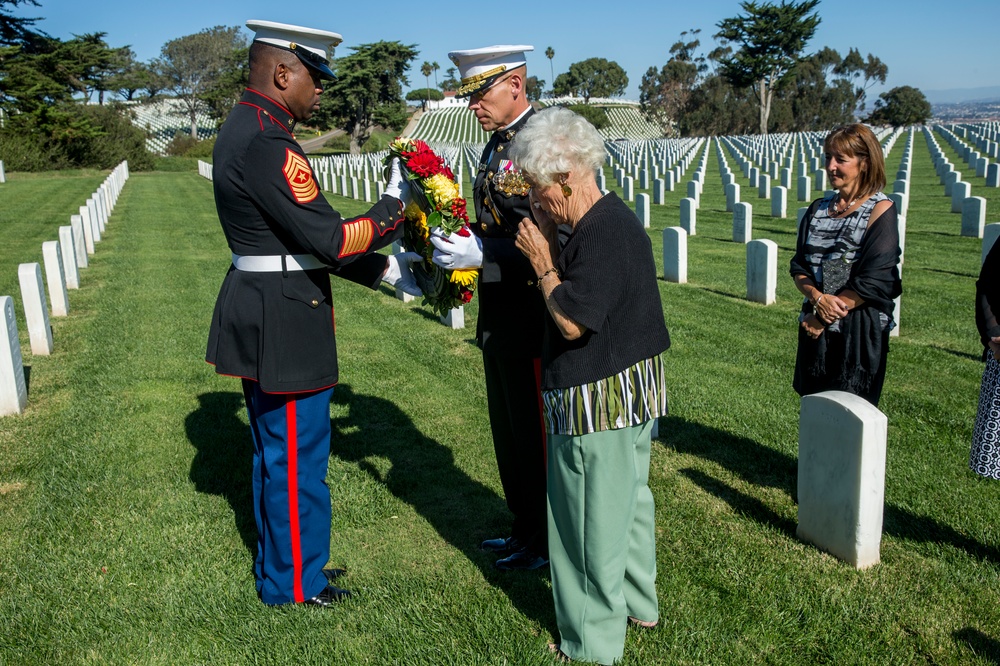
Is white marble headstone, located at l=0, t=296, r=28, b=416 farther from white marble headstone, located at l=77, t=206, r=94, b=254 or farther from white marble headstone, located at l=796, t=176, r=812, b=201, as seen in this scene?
white marble headstone, located at l=796, t=176, r=812, b=201

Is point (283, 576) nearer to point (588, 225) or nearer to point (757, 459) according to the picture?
point (588, 225)

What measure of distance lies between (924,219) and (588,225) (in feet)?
56.6

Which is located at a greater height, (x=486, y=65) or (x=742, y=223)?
(x=486, y=65)

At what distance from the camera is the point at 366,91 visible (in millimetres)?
63156

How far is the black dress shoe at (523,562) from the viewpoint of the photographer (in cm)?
409

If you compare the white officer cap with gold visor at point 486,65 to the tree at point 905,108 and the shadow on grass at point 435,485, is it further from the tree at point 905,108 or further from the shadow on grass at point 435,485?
the tree at point 905,108

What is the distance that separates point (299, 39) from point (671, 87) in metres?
98.6

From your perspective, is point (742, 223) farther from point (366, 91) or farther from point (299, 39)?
point (366, 91)

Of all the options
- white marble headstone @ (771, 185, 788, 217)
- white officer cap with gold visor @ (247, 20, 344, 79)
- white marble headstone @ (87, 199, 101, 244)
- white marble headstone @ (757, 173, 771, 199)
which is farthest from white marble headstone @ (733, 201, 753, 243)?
white marble headstone @ (87, 199, 101, 244)

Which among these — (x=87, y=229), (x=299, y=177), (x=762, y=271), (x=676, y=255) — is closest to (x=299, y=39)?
(x=299, y=177)

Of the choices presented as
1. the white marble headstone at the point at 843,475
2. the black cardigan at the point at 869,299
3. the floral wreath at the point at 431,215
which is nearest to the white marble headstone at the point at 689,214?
the black cardigan at the point at 869,299

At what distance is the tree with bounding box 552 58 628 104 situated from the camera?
13062 centimetres

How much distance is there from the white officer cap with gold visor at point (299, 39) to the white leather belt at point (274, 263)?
85 centimetres

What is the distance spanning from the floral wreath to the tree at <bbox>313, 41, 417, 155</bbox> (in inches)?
2371
